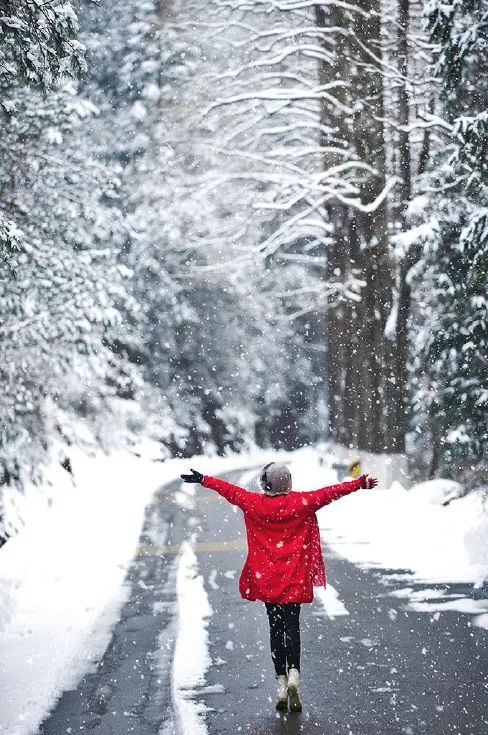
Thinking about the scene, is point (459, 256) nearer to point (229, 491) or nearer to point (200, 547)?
point (200, 547)

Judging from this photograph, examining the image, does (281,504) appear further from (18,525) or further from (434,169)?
(434,169)

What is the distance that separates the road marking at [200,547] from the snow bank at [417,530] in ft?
4.47

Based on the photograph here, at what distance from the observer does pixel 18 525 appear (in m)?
15.1

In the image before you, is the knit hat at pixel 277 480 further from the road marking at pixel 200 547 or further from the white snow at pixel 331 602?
the road marking at pixel 200 547

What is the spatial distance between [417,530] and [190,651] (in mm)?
7169

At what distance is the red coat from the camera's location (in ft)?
21.3

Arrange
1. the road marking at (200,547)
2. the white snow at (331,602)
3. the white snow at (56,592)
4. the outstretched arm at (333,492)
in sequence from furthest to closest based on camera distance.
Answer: the road marking at (200,547)
the white snow at (331,602)
the white snow at (56,592)
the outstretched arm at (333,492)

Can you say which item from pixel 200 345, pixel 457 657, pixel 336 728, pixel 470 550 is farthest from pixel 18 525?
pixel 200 345

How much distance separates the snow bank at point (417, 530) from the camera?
11.8m

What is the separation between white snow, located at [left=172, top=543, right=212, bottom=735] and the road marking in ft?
5.82

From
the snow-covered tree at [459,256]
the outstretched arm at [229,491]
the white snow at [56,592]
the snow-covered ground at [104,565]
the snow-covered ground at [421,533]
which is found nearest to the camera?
the outstretched arm at [229,491]

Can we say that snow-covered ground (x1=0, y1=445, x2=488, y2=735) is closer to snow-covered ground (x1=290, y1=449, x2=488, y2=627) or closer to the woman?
snow-covered ground (x1=290, y1=449, x2=488, y2=627)

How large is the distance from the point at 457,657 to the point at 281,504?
2.24 metres

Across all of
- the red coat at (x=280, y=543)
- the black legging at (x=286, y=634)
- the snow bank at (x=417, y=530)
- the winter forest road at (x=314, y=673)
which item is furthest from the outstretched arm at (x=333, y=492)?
the snow bank at (x=417, y=530)
